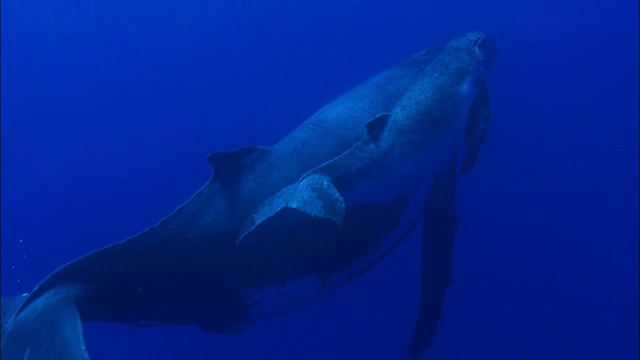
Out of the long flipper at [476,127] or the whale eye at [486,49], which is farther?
the whale eye at [486,49]

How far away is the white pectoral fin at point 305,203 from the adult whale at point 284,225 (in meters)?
0.01

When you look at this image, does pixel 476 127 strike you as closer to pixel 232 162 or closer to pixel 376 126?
pixel 376 126

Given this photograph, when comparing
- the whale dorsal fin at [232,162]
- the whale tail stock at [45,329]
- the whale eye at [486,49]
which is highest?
the whale eye at [486,49]

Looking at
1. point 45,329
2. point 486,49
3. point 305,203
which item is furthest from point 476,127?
point 45,329

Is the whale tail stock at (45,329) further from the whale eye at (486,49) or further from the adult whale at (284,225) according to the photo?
the whale eye at (486,49)

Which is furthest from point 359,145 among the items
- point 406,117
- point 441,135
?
point 441,135

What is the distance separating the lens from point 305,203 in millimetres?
5383

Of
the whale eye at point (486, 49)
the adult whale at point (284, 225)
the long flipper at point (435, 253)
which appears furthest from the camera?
the whale eye at point (486, 49)

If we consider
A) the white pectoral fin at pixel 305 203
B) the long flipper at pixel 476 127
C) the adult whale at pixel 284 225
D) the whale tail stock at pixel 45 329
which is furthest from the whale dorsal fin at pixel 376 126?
the whale tail stock at pixel 45 329

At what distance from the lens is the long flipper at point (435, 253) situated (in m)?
8.16

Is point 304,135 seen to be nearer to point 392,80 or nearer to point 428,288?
point 392,80

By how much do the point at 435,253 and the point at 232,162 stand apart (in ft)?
12.7

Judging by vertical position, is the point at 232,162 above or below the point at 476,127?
above

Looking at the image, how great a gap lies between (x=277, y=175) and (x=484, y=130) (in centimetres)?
307
